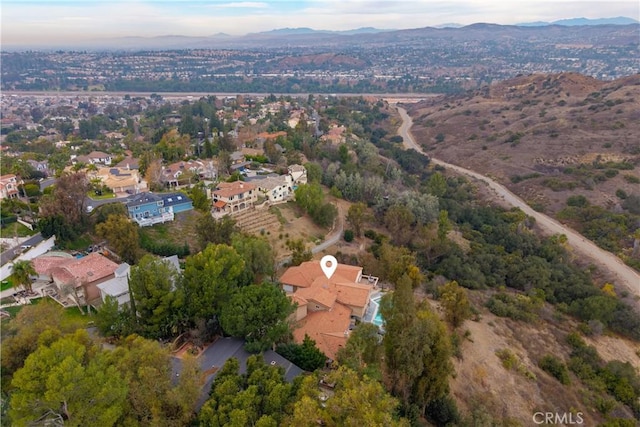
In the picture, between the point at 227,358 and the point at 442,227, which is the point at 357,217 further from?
the point at 227,358

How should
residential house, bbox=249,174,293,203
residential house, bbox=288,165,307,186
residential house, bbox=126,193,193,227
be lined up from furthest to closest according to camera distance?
residential house, bbox=288,165,307,186, residential house, bbox=249,174,293,203, residential house, bbox=126,193,193,227

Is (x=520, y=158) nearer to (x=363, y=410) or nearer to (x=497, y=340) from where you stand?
(x=497, y=340)

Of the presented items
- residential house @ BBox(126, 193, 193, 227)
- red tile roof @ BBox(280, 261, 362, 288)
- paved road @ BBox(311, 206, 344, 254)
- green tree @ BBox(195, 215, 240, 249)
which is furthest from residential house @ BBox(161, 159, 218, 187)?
red tile roof @ BBox(280, 261, 362, 288)

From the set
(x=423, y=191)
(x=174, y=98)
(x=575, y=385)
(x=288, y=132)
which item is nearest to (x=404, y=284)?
(x=575, y=385)

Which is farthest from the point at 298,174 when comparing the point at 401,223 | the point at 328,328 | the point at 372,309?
the point at 328,328

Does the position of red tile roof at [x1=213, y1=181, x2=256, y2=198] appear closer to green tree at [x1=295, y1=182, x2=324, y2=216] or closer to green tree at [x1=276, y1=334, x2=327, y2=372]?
Answer: green tree at [x1=295, y1=182, x2=324, y2=216]

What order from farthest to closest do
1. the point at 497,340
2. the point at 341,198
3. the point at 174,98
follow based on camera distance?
the point at 174,98
the point at 341,198
the point at 497,340
